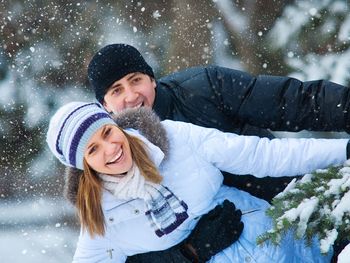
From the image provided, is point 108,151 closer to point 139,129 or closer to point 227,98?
point 139,129

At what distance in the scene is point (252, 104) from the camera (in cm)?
244

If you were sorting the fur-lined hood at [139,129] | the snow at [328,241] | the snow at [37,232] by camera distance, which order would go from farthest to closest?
the snow at [37,232] → the fur-lined hood at [139,129] → the snow at [328,241]

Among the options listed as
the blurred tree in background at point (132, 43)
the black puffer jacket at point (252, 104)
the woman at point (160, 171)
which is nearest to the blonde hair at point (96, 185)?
the woman at point (160, 171)

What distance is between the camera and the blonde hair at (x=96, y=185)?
215 cm

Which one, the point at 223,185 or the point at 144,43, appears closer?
the point at 223,185

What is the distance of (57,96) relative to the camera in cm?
666

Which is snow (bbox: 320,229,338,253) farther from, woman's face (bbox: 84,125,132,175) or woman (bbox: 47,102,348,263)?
woman's face (bbox: 84,125,132,175)

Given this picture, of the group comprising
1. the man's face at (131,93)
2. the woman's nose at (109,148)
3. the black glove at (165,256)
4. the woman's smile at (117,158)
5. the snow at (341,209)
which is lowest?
the snow at (341,209)

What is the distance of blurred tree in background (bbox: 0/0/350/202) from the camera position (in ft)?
19.2

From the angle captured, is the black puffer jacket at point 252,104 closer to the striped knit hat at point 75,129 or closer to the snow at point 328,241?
the striped knit hat at point 75,129

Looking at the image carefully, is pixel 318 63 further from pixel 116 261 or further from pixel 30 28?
pixel 116 261

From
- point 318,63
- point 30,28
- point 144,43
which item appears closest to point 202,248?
point 318,63

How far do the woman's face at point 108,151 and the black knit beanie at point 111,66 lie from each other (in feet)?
1.66

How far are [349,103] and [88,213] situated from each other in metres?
1.04
